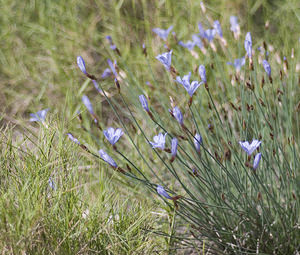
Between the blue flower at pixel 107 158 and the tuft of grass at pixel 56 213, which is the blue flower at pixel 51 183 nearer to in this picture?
the tuft of grass at pixel 56 213

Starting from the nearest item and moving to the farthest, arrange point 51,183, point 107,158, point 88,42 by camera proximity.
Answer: point 107,158 → point 51,183 → point 88,42

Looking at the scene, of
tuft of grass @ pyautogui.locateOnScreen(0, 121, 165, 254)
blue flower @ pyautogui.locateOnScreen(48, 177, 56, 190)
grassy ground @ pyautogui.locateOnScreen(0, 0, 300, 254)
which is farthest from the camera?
grassy ground @ pyautogui.locateOnScreen(0, 0, 300, 254)

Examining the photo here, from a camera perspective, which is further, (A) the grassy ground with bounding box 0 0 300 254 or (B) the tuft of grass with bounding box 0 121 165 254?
(A) the grassy ground with bounding box 0 0 300 254

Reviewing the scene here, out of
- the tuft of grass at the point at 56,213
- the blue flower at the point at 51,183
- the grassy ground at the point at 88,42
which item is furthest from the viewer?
the grassy ground at the point at 88,42

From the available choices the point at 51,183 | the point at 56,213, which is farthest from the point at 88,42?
the point at 56,213

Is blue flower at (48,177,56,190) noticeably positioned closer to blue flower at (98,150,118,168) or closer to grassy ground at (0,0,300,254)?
blue flower at (98,150,118,168)

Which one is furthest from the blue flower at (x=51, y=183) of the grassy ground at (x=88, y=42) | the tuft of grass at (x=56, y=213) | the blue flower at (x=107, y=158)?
the grassy ground at (x=88, y=42)

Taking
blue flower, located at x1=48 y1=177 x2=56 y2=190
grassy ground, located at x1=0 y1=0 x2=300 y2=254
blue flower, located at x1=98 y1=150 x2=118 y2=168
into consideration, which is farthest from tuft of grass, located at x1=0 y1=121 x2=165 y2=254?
grassy ground, located at x1=0 y1=0 x2=300 y2=254

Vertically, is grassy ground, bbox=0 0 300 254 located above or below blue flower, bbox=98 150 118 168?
below

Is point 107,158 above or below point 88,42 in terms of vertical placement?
above

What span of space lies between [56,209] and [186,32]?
2.26m

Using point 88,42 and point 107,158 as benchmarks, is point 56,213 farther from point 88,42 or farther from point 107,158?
point 88,42

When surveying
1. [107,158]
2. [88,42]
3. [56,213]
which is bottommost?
[88,42]

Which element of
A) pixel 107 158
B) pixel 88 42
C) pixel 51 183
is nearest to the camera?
pixel 107 158
